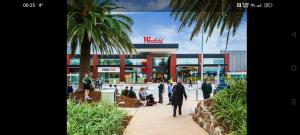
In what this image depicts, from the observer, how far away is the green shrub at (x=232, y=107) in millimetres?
7227

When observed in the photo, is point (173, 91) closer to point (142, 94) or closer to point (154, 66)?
point (154, 66)

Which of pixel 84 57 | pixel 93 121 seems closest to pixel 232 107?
pixel 93 121

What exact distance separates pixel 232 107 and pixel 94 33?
6.68 meters

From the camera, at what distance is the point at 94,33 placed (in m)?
13.0

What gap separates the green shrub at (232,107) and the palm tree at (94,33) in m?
4.20

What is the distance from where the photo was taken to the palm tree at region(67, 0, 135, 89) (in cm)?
1149

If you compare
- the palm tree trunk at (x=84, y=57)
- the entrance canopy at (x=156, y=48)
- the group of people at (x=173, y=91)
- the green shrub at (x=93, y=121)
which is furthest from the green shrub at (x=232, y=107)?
the entrance canopy at (x=156, y=48)

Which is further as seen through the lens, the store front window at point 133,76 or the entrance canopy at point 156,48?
the entrance canopy at point 156,48

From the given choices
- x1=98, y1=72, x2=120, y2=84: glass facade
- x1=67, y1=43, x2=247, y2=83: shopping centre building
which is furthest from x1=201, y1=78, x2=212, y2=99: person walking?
x1=98, y1=72, x2=120, y2=84: glass facade

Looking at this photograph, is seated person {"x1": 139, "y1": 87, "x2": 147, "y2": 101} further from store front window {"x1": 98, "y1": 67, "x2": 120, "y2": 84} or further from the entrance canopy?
the entrance canopy

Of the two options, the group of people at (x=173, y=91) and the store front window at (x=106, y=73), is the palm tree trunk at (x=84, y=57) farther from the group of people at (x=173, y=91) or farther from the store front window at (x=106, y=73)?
the store front window at (x=106, y=73)
